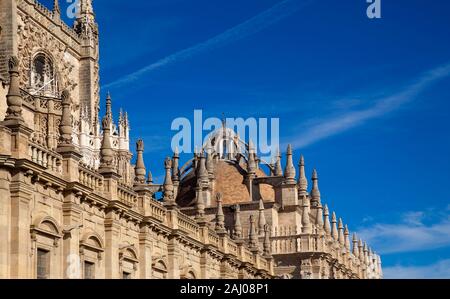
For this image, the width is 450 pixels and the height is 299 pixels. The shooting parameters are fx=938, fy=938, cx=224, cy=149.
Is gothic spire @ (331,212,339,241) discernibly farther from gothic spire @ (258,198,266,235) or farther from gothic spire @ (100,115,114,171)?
gothic spire @ (100,115,114,171)

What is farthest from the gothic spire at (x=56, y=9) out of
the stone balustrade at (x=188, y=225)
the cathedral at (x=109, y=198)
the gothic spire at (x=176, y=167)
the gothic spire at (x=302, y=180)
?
the stone balustrade at (x=188, y=225)

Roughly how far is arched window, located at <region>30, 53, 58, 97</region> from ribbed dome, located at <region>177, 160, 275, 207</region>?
12399 millimetres

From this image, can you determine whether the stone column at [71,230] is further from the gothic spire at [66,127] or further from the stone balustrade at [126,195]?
the stone balustrade at [126,195]

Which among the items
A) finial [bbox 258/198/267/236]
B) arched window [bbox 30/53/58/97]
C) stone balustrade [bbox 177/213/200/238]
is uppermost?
arched window [bbox 30/53/58/97]

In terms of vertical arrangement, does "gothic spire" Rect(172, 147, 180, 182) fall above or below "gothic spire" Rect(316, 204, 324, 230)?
above

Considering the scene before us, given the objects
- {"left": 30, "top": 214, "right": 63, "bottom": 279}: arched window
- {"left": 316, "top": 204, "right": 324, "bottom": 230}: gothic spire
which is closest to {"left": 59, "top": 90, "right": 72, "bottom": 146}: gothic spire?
{"left": 30, "top": 214, "right": 63, "bottom": 279}: arched window

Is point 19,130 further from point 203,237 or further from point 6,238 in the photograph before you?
point 203,237

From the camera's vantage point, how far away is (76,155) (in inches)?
1231

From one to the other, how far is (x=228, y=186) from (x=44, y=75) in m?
17.6

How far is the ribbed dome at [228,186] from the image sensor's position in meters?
70.1

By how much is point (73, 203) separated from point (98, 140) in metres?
46.6

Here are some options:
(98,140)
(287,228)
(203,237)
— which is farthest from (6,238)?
(98,140)

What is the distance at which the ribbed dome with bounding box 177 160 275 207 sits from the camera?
70.1m

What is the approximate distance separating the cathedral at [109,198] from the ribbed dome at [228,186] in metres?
0.10
